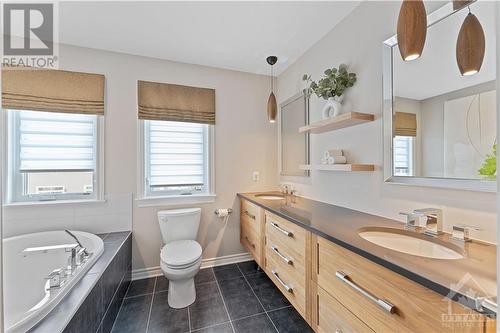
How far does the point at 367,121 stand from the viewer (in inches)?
62.6

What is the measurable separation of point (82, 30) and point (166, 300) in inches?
98.7

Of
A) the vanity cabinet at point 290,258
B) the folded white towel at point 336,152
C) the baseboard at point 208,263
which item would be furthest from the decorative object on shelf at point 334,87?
the baseboard at point 208,263

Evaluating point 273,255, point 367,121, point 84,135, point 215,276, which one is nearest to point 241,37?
point 367,121

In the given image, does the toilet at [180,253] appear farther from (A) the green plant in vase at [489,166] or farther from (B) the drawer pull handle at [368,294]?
(A) the green plant in vase at [489,166]

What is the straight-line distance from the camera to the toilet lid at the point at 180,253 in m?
1.82

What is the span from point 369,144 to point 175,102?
78.0 inches

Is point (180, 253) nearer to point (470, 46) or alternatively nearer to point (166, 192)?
point (166, 192)

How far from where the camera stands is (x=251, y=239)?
93.4 inches

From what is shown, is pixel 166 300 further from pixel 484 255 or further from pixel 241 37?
pixel 241 37

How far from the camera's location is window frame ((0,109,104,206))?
6.61 ft

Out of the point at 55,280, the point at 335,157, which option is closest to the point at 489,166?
the point at 335,157

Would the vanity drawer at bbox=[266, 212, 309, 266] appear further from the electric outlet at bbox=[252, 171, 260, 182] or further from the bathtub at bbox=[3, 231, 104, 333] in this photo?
the bathtub at bbox=[3, 231, 104, 333]

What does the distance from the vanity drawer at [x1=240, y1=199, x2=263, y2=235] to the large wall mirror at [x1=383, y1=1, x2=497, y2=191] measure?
1152 mm

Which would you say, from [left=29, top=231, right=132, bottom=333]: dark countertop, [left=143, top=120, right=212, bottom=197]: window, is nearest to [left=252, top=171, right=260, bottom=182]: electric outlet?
[left=143, top=120, right=212, bottom=197]: window
